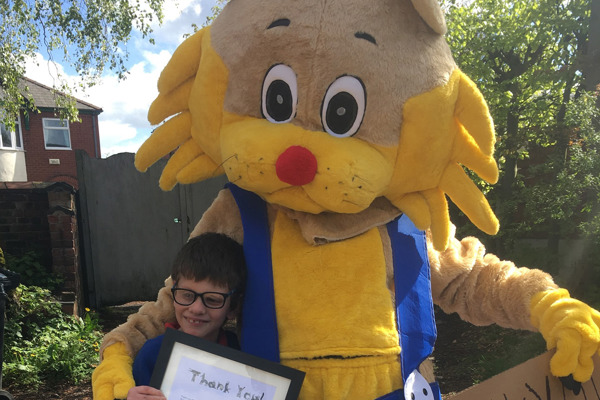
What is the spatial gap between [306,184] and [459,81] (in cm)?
58

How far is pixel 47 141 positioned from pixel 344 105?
2258cm

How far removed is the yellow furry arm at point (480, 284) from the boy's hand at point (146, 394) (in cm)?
101

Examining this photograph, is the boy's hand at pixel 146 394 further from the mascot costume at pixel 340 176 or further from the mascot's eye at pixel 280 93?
the mascot's eye at pixel 280 93

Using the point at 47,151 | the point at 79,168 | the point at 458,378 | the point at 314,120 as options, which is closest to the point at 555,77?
the point at 458,378

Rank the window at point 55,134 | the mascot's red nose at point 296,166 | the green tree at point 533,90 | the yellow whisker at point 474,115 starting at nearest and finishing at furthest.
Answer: the mascot's red nose at point 296,166, the yellow whisker at point 474,115, the green tree at point 533,90, the window at point 55,134

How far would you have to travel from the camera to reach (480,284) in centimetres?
171

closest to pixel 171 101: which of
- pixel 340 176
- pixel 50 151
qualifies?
pixel 340 176

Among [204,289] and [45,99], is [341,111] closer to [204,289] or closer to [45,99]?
[204,289]

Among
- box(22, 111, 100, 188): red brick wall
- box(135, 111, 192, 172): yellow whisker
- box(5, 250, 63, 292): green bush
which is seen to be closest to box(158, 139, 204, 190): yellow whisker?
box(135, 111, 192, 172): yellow whisker

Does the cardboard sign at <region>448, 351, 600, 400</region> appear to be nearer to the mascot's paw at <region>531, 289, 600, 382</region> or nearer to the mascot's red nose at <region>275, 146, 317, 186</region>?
the mascot's paw at <region>531, 289, 600, 382</region>

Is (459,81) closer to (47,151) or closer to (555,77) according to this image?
(555,77)

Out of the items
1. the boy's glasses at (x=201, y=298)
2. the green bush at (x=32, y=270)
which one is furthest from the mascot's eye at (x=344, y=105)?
the green bush at (x=32, y=270)

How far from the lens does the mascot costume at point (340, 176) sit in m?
1.32

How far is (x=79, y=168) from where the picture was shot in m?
6.13
